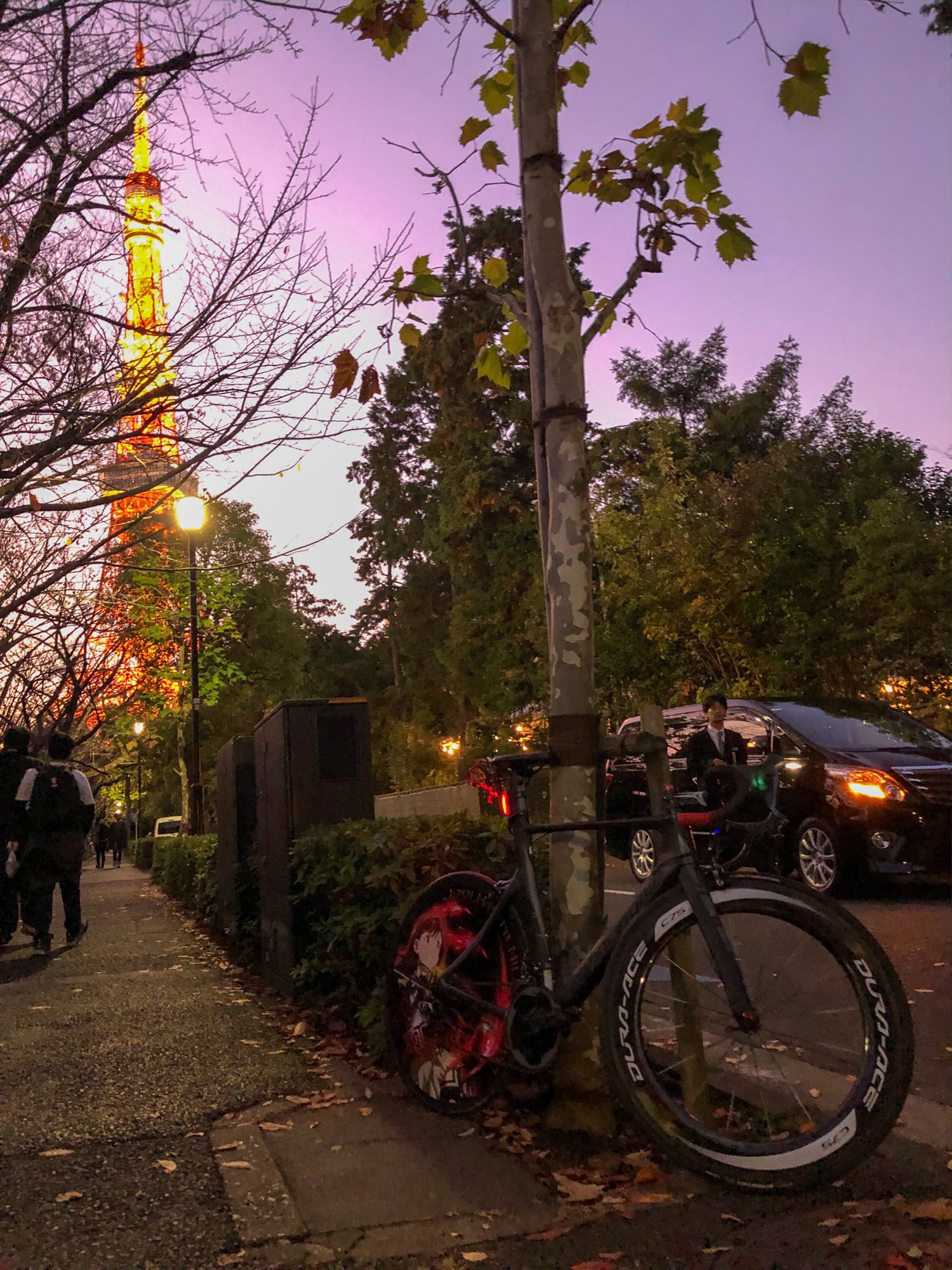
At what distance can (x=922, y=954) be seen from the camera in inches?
298

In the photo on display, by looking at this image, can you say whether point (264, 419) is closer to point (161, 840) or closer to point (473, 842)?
point (473, 842)

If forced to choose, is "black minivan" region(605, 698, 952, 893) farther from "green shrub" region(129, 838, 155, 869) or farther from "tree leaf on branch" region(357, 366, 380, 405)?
"green shrub" region(129, 838, 155, 869)

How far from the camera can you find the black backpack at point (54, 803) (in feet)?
31.6

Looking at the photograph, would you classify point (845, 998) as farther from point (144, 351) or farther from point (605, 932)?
point (144, 351)

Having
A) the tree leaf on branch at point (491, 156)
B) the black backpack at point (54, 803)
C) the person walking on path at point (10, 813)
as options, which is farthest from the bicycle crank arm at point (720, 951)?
the person walking on path at point (10, 813)

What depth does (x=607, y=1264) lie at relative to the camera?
9.09 ft

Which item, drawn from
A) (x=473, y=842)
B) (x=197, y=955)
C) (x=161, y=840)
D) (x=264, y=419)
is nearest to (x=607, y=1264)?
(x=473, y=842)

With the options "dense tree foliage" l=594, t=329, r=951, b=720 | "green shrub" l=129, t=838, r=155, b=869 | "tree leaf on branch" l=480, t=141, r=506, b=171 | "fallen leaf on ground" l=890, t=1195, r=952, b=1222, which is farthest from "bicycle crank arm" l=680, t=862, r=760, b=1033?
"green shrub" l=129, t=838, r=155, b=869

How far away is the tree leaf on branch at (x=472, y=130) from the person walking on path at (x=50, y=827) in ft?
21.5

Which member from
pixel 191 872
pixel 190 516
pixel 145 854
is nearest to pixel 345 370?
pixel 191 872

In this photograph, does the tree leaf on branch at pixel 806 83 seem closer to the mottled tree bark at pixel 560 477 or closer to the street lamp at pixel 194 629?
the mottled tree bark at pixel 560 477

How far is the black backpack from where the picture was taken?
9625 mm

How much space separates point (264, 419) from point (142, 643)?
68.8ft

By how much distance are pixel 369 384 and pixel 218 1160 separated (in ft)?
10.6
